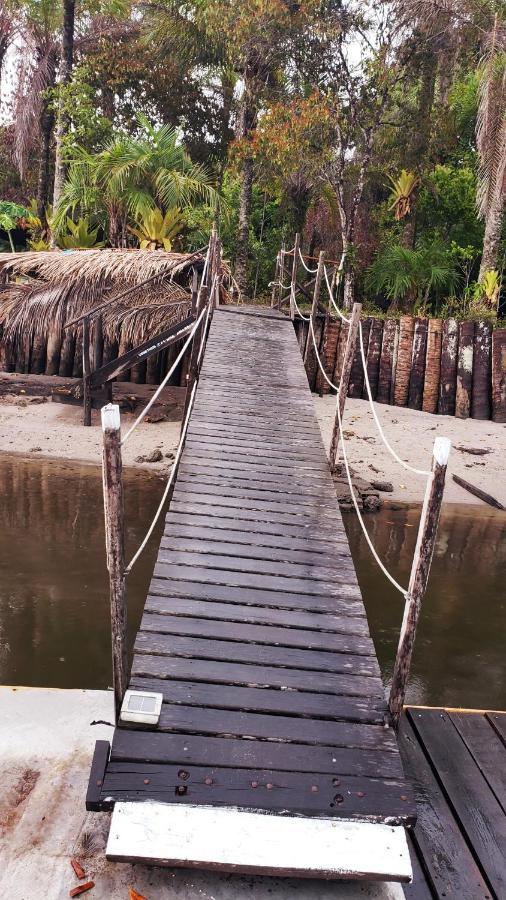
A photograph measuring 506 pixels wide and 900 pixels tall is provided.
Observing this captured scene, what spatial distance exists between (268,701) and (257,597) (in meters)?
0.80

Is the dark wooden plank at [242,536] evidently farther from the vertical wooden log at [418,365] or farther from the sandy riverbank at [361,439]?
the vertical wooden log at [418,365]

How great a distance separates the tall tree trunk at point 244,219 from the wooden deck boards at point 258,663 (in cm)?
1075

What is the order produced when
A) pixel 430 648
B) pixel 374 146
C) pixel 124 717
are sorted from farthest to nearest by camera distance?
pixel 374 146
pixel 430 648
pixel 124 717

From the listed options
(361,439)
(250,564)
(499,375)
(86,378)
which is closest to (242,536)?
(250,564)

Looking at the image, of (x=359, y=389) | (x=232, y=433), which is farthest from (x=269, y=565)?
(x=359, y=389)

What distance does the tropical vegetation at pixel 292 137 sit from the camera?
12977 mm

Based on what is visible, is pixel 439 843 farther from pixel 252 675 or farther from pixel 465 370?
pixel 465 370

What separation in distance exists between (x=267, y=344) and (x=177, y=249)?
7.25m

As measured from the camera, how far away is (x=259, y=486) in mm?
5180

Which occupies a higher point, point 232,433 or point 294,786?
point 232,433

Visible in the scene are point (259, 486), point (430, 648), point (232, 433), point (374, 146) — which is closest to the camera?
point (259, 486)

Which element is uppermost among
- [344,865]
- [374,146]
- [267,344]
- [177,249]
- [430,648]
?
[374,146]

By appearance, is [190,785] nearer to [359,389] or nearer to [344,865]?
[344,865]

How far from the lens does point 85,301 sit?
12312 millimetres
